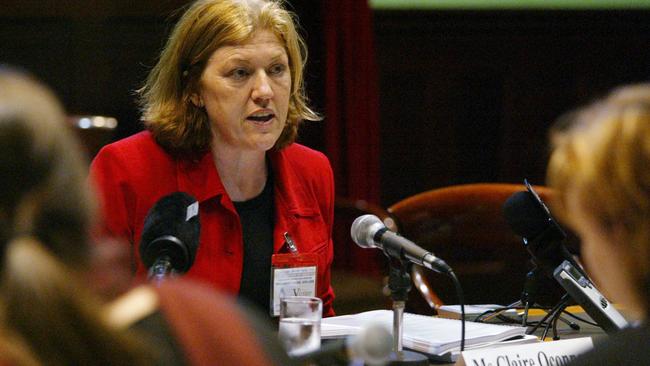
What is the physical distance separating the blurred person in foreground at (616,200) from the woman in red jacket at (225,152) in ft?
4.48

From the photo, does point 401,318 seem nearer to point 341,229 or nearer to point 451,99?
point 341,229

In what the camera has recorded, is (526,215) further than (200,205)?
No

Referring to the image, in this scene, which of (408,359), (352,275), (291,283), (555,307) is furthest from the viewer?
(352,275)

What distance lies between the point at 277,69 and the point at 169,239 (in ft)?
3.67

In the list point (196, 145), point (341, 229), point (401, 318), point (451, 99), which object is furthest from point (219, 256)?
point (451, 99)

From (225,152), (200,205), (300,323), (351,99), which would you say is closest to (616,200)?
(300,323)

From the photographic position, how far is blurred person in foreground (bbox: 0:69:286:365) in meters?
0.85

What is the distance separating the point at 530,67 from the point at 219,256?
3.59m

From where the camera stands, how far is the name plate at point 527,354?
1.78m

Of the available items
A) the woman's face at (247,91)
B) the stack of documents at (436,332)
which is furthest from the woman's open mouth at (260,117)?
the stack of documents at (436,332)

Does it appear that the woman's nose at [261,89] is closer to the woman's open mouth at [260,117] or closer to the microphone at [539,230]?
the woman's open mouth at [260,117]

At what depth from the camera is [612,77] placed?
226 inches

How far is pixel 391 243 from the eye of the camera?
193 centimetres

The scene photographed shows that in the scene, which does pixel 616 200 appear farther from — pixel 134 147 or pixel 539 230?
pixel 134 147
